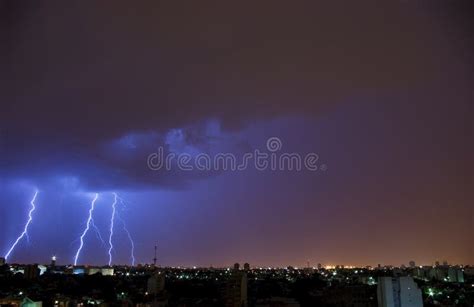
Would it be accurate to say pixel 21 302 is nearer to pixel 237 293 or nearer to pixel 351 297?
pixel 237 293

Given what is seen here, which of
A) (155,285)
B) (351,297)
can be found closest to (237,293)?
(351,297)

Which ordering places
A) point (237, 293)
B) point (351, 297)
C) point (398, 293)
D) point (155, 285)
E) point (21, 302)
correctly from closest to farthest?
point (21, 302) → point (398, 293) → point (237, 293) → point (351, 297) → point (155, 285)

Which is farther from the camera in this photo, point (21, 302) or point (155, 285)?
point (155, 285)

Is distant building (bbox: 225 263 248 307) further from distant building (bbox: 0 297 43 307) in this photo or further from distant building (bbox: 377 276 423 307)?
distant building (bbox: 0 297 43 307)

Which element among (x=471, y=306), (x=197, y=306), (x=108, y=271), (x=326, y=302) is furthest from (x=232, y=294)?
(x=108, y=271)

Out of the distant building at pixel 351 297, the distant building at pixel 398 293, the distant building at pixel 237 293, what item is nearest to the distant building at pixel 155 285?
the distant building at pixel 237 293

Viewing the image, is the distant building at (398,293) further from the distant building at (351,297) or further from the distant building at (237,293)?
the distant building at (237,293)

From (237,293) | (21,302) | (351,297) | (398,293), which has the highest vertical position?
(398,293)

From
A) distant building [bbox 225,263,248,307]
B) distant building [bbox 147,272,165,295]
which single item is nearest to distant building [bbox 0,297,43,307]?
distant building [bbox 225,263,248,307]

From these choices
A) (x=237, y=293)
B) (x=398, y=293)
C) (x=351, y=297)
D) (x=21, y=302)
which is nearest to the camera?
(x=21, y=302)
